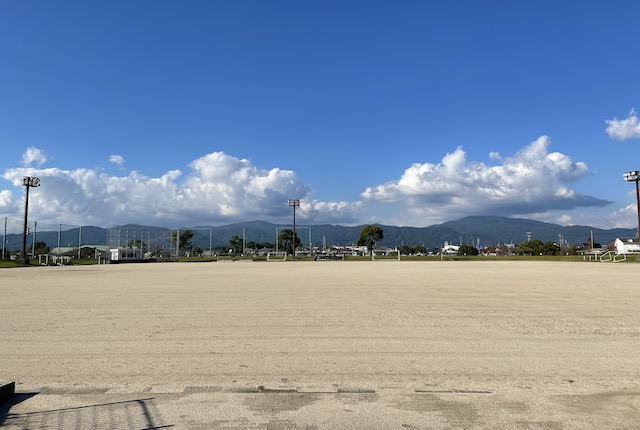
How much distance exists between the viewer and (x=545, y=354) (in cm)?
704

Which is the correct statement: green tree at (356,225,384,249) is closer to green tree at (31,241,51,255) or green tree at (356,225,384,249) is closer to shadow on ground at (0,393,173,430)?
green tree at (31,241,51,255)

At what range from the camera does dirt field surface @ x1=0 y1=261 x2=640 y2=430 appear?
4.53m

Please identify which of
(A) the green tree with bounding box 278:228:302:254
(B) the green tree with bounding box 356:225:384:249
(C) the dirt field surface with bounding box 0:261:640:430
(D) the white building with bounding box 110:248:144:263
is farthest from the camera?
(A) the green tree with bounding box 278:228:302:254

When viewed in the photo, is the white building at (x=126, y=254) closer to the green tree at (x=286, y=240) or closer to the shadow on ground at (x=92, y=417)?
the green tree at (x=286, y=240)

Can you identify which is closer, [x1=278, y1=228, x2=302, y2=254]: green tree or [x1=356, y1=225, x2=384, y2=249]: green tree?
[x1=356, y1=225, x2=384, y2=249]: green tree

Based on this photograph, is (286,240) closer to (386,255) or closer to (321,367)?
(386,255)

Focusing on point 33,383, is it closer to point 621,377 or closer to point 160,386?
point 160,386

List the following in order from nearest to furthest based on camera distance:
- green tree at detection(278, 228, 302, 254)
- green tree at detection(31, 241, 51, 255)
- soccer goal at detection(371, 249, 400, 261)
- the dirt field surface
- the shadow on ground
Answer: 1. the shadow on ground
2. the dirt field surface
3. soccer goal at detection(371, 249, 400, 261)
4. green tree at detection(31, 241, 51, 255)
5. green tree at detection(278, 228, 302, 254)

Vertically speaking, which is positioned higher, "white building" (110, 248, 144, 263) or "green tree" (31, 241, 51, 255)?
"green tree" (31, 241, 51, 255)

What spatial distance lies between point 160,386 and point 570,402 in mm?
4771

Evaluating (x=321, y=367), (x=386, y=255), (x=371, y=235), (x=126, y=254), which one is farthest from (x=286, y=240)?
(x=321, y=367)

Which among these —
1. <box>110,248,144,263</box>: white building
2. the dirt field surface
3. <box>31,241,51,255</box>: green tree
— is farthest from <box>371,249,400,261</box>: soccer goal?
the dirt field surface

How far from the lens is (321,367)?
6.34 metres

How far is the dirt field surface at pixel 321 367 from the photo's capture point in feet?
14.9
